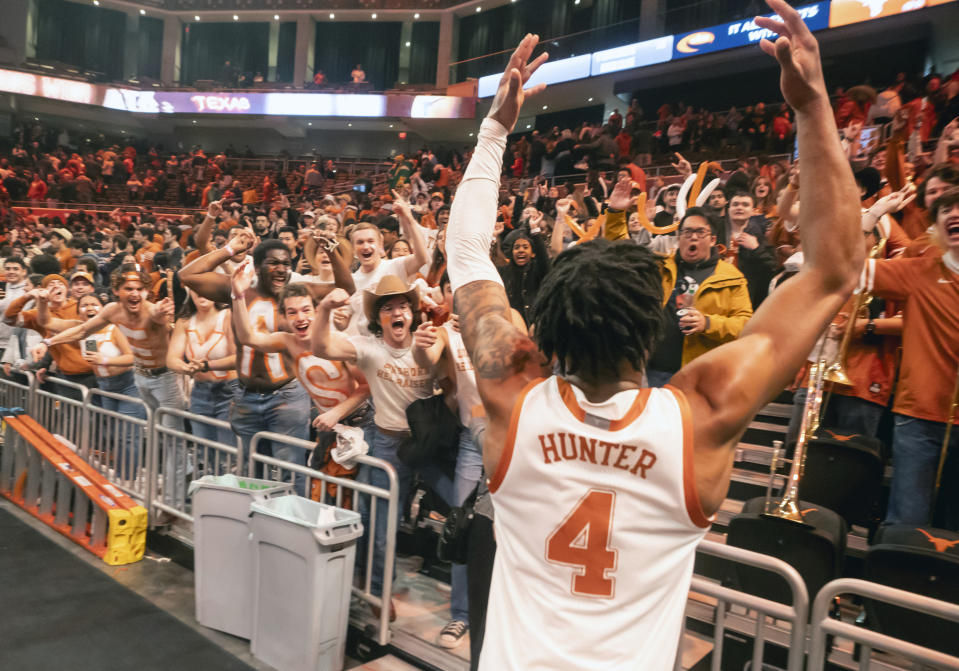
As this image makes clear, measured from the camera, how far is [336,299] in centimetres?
362

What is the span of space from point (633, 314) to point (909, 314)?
2.81 metres

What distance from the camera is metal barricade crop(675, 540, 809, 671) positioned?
2.18 meters

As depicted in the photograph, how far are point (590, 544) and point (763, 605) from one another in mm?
1491

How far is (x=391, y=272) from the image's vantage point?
5168mm

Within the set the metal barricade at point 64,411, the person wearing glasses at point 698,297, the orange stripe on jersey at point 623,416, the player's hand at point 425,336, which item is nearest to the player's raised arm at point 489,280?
the orange stripe on jersey at point 623,416

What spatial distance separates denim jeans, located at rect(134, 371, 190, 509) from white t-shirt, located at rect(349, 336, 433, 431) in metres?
1.82

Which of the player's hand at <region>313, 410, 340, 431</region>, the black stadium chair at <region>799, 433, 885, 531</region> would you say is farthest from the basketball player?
the player's hand at <region>313, 410, 340, 431</region>

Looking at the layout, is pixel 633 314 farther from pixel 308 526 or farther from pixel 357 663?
pixel 357 663


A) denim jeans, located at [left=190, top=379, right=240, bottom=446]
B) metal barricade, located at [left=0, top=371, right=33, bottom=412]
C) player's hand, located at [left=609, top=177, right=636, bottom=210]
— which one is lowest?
metal barricade, located at [left=0, top=371, right=33, bottom=412]

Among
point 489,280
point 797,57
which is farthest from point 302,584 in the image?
point 797,57

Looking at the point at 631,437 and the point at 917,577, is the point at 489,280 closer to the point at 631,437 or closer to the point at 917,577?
the point at 631,437

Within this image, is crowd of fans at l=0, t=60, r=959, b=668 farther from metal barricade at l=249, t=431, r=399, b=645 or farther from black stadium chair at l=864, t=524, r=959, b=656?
black stadium chair at l=864, t=524, r=959, b=656

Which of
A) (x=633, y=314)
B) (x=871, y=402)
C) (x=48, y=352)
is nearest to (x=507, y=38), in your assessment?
(x=48, y=352)

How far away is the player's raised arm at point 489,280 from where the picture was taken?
1.31m
